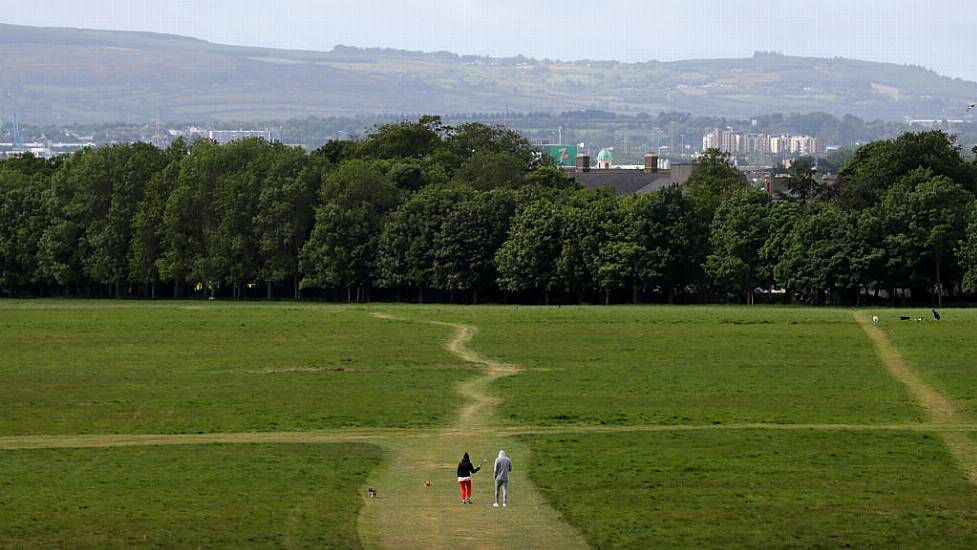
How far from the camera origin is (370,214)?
131 metres

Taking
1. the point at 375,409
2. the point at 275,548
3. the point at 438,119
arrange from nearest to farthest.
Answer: the point at 275,548 < the point at 375,409 < the point at 438,119

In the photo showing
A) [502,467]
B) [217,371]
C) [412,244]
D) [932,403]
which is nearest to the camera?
[502,467]

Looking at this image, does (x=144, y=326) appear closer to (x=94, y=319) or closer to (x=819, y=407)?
(x=94, y=319)

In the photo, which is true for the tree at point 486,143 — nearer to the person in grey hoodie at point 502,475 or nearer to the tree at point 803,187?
the tree at point 803,187

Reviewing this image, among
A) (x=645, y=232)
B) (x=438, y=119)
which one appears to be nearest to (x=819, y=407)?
(x=645, y=232)

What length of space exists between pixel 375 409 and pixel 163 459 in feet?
45.0

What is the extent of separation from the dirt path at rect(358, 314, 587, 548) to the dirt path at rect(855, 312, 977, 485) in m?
12.6

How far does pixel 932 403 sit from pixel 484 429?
17.8 m

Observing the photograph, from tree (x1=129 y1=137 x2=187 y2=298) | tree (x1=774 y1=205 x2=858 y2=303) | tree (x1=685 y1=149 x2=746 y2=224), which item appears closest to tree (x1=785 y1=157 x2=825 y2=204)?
tree (x1=685 y1=149 x2=746 y2=224)

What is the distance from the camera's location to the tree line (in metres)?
118

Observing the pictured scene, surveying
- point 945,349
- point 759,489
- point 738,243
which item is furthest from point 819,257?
point 759,489

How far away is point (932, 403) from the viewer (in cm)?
6475

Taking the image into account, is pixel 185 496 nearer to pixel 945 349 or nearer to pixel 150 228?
pixel 945 349

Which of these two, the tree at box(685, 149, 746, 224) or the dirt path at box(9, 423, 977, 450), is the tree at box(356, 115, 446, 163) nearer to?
the tree at box(685, 149, 746, 224)
